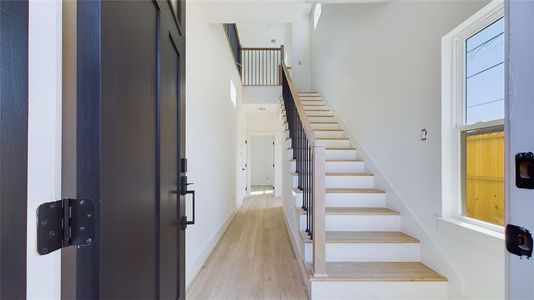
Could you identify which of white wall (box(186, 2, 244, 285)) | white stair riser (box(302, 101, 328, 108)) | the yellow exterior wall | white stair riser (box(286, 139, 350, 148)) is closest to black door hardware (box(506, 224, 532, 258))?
the yellow exterior wall

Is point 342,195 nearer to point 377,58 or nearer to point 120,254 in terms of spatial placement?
point 377,58

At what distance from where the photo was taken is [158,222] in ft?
3.21

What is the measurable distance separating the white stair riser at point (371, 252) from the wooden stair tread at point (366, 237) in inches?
1.3

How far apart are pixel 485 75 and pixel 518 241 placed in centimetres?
157

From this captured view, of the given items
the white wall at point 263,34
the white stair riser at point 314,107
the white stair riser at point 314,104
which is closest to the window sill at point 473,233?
the white stair riser at point 314,107

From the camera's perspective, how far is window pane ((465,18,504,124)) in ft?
4.99

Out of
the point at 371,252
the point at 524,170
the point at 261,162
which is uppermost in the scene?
the point at 524,170

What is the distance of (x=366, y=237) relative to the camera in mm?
2180

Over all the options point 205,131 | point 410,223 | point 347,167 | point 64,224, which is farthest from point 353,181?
point 64,224

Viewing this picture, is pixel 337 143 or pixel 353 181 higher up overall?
pixel 337 143

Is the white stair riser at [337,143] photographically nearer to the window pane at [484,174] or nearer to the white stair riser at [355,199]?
the white stair riser at [355,199]

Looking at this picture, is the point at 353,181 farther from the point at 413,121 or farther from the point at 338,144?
the point at 413,121

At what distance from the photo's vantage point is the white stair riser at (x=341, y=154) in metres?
3.40

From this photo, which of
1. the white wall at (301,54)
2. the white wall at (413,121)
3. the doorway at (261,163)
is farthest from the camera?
the doorway at (261,163)
